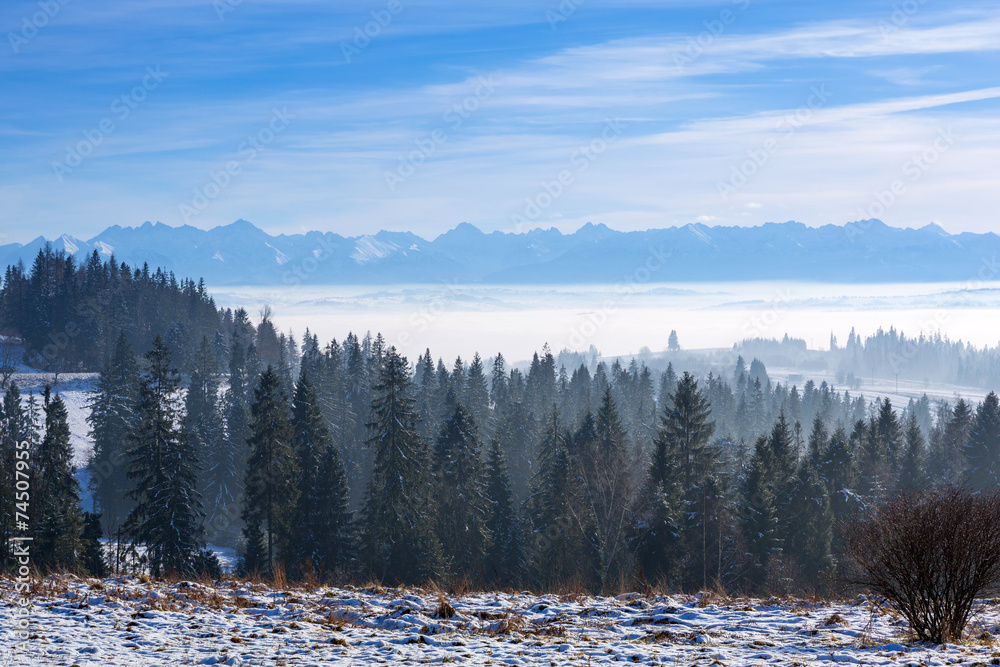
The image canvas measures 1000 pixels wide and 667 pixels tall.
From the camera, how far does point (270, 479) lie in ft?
138

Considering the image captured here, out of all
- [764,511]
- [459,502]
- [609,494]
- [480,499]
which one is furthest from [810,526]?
[459,502]

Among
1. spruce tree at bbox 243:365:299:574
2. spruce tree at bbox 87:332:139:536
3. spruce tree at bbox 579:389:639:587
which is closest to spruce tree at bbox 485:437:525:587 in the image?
spruce tree at bbox 579:389:639:587

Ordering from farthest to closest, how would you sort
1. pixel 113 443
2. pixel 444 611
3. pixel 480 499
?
pixel 113 443 → pixel 480 499 → pixel 444 611

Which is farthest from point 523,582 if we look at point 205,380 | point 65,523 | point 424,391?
point 205,380

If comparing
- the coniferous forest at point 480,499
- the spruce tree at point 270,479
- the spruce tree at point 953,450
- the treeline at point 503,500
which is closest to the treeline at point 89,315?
the coniferous forest at point 480,499

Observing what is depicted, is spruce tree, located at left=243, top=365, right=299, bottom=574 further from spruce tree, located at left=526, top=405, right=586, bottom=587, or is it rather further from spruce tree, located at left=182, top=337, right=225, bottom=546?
spruce tree, located at left=182, top=337, right=225, bottom=546

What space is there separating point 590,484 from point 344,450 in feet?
129

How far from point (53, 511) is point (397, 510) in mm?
18078

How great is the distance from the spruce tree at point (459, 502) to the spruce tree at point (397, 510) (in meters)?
3.53

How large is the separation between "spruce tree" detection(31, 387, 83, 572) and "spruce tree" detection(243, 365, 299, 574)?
8912mm

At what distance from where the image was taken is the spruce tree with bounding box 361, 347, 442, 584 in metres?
42.9

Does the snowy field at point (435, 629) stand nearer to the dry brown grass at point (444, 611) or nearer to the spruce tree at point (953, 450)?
the dry brown grass at point (444, 611)

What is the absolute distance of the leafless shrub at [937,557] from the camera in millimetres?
11953

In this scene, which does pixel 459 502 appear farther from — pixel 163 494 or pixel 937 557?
pixel 937 557
